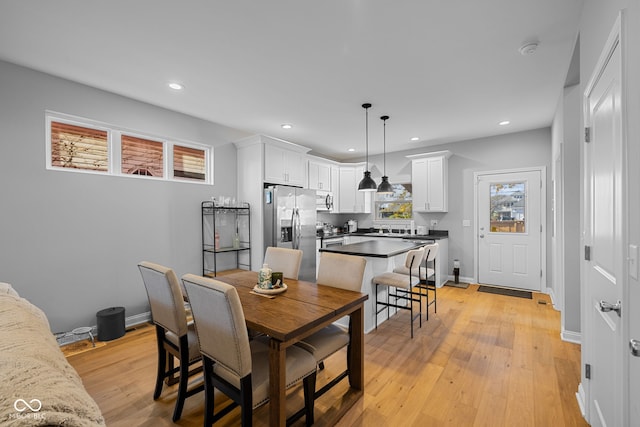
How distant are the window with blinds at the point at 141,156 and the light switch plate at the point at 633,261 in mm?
4315

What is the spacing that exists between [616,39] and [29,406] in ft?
6.99

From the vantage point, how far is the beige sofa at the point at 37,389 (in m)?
0.39

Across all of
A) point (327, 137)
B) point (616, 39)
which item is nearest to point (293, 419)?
point (616, 39)

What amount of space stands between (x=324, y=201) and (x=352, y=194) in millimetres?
753

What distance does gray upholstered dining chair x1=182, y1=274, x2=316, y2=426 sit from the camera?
1.49m

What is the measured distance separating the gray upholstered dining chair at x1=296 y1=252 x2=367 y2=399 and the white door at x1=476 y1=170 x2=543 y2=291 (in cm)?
391

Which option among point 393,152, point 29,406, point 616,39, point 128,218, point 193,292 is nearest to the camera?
point 29,406

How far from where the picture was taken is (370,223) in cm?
668

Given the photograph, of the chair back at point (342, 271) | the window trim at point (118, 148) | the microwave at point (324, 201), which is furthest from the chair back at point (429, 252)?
the window trim at point (118, 148)

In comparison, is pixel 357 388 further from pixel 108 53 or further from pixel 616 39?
pixel 108 53

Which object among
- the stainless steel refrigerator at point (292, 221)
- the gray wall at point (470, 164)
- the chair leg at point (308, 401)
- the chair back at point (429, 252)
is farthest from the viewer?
the gray wall at point (470, 164)

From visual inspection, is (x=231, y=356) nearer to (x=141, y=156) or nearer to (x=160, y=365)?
(x=160, y=365)

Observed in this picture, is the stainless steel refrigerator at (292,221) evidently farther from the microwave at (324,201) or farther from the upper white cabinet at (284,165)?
the microwave at (324,201)

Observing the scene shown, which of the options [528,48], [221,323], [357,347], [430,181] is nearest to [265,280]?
[221,323]
